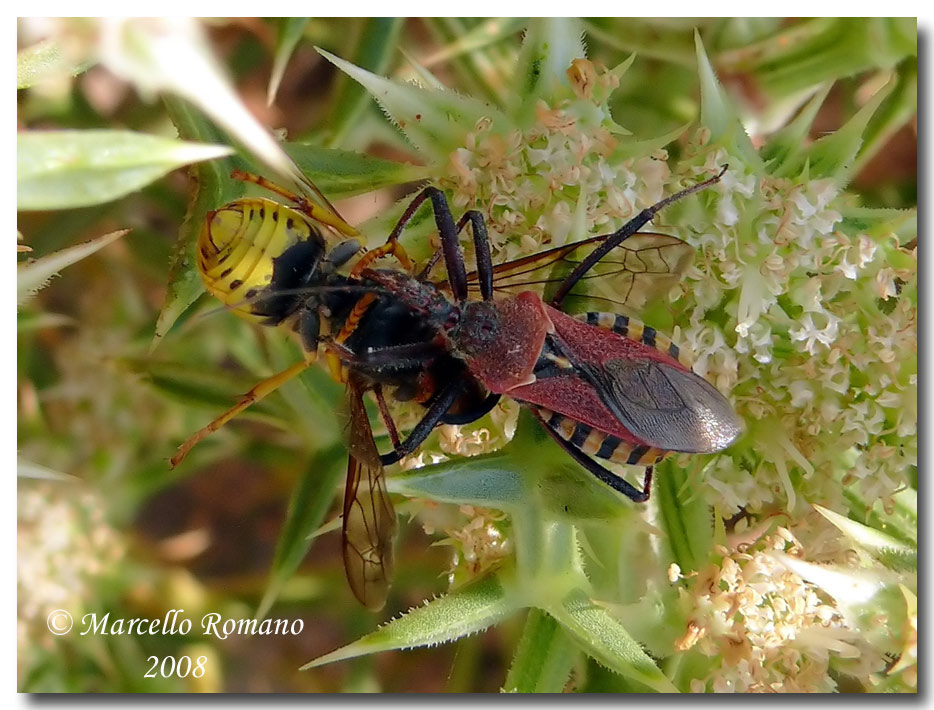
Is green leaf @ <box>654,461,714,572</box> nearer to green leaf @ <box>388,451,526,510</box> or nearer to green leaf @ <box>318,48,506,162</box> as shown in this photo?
green leaf @ <box>388,451,526,510</box>

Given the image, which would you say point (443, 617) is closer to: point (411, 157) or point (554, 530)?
point (554, 530)

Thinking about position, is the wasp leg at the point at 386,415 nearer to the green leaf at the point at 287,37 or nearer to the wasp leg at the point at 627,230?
the wasp leg at the point at 627,230

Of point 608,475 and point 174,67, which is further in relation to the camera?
point 608,475

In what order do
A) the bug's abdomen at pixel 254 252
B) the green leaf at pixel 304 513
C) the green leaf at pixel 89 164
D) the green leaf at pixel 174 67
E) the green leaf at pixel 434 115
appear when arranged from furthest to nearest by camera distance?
the green leaf at pixel 304 513 → the green leaf at pixel 434 115 → the bug's abdomen at pixel 254 252 → the green leaf at pixel 174 67 → the green leaf at pixel 89 164

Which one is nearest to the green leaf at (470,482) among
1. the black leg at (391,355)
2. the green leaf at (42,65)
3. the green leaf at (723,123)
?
the black leg at (391,355)

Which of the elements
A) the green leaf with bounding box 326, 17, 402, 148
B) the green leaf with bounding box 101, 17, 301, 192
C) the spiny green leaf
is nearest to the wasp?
the green leaf with bounding box 101, 17, 301, 192

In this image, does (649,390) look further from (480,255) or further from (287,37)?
(287,37)

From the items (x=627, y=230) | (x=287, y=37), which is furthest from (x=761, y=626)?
(x=287, y=37)
